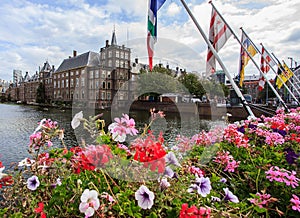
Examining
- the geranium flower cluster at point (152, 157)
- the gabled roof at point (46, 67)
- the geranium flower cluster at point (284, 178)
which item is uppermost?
the gabled roof at point (46, 67)

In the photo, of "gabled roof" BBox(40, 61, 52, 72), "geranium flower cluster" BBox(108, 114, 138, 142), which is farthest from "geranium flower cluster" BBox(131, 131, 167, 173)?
"gabled roof" BBox(40, 61, 52, 72)

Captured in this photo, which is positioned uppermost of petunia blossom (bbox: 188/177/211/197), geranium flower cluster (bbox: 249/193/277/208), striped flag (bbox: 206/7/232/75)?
striped flag (bbox: 206/7/232/75)

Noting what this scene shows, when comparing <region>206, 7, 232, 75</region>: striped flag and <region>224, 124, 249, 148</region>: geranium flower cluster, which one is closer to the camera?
<region>224, 124, 249, 148</region>: geranium flower cluster

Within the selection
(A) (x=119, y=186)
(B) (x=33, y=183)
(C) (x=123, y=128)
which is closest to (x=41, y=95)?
(B) (x=33, y=183)

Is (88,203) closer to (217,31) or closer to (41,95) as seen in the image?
(217,31)

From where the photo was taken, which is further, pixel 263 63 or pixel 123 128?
pixel 263 63

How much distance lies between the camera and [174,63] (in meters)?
3.11

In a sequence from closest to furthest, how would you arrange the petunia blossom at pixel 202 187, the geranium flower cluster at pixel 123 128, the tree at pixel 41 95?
the petunia blossom at pixel 202 187
the geranium flower cluster at pixel 123 128
the tree at pixel 41 95

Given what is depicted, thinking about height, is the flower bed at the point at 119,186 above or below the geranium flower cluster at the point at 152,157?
below

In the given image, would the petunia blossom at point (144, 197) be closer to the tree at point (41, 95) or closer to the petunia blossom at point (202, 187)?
the petunia blossom at point (202, 187)

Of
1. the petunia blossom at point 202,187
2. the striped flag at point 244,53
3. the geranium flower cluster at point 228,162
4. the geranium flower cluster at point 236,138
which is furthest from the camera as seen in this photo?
the striped flag at point 244,53

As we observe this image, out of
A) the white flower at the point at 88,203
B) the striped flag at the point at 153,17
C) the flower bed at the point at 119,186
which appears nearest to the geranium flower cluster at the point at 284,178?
the flower bed at the point at 119,186

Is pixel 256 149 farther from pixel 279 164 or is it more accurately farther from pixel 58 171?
pixel 58 171

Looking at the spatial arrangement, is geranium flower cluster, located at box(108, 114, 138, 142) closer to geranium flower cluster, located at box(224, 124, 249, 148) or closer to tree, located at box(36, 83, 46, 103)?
geranium flower cluster, located at box(224, 124, 249, 148)
